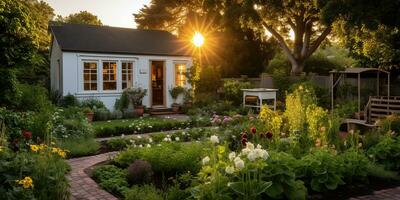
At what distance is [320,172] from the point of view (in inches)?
225

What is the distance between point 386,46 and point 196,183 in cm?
1339

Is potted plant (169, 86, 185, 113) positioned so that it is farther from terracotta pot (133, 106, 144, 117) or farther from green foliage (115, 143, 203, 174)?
green foliage (115, 143, 203, 174)

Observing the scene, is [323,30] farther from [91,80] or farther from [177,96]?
[91,80]

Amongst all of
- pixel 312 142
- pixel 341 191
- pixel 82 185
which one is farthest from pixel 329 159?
pixel 82 185

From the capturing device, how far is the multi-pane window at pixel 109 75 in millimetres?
17516

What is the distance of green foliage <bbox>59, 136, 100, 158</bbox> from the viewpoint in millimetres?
8391

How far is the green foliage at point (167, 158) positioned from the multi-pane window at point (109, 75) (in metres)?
11.0

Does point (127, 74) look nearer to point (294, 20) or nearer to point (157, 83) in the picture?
point (157, 83)

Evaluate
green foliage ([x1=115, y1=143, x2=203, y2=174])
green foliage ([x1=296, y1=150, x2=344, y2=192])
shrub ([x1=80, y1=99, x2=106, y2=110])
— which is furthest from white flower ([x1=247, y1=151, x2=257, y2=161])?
shrub ([x1=80, y1=99, x2=106, y2=110])

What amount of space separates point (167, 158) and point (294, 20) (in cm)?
2030

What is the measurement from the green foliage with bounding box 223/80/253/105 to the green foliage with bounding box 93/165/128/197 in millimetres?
12933

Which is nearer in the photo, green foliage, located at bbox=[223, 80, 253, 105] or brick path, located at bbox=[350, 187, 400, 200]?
brick path, located at bbox=[350, 187, 400, 200]

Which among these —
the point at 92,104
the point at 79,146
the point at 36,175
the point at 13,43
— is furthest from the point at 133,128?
the point at 36,175

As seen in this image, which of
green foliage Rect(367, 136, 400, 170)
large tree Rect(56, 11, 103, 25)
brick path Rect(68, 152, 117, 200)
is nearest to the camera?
brick path Rect(68, 152, 117, 200)
